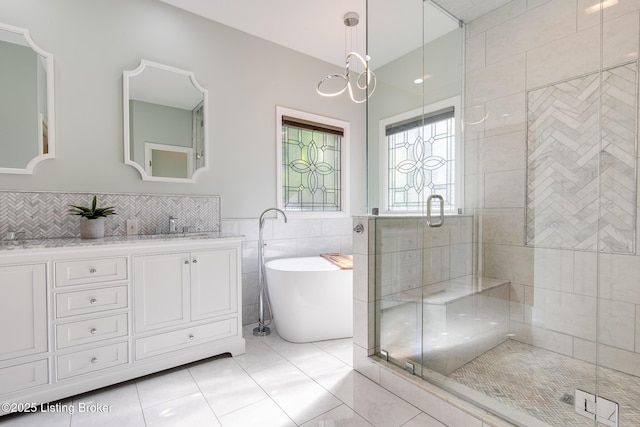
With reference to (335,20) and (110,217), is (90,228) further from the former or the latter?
(335,20)

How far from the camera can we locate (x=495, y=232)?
2439 mm

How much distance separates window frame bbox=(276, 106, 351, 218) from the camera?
3.09 meters

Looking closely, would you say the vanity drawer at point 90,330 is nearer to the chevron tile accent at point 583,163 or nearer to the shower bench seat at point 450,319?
the shower bench seat at point 450,319

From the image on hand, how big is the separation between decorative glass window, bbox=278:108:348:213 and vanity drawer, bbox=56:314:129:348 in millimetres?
1703

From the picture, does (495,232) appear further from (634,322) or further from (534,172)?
(634,322)

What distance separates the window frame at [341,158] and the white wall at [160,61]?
0.06 meters

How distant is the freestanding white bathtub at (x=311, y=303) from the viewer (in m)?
2.40

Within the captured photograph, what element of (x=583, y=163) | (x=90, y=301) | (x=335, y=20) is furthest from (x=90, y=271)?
(x=583, y=163)

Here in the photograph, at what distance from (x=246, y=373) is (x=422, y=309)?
1220 millimetres

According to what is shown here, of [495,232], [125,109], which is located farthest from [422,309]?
[125,109]

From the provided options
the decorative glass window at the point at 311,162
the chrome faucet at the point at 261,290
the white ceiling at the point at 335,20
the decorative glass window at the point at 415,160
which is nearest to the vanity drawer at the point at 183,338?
the chrome faucet at the point at 261,290

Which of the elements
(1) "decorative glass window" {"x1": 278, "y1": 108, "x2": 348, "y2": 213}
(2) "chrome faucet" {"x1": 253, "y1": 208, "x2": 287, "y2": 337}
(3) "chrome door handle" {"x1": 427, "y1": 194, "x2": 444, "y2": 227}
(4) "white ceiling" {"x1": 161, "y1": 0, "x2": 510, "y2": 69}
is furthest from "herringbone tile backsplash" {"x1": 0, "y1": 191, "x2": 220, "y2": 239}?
(3) "chrome door handle" {"x1": 427, "y1": 194, "x2": 444, "y2": 227}

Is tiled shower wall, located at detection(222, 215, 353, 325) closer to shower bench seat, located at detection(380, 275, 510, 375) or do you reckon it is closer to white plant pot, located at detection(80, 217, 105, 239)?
white plant pot, located at detection(80, 217, 105, 239)

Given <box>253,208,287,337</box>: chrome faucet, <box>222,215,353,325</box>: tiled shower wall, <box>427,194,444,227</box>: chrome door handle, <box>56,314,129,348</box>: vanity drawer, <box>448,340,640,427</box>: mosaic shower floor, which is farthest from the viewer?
<box>222,215,353,325</box>: tiled shower wall
